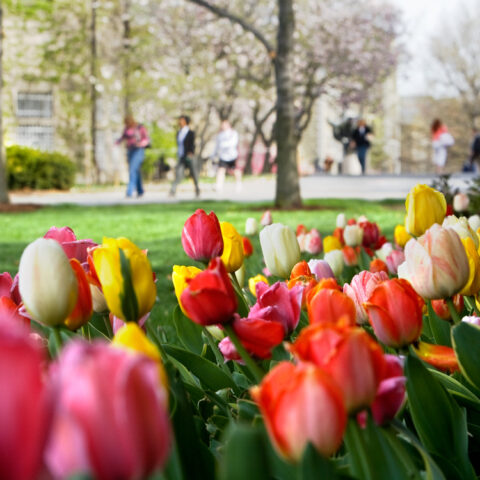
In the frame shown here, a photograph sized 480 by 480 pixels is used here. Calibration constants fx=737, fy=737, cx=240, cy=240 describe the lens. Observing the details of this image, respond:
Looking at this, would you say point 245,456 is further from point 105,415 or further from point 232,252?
point 232,252

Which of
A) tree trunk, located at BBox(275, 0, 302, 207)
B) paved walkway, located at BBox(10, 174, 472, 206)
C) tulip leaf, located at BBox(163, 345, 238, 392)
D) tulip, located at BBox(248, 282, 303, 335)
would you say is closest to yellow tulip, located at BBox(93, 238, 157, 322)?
tulip, located at BBox(248, 282, 303, 335)

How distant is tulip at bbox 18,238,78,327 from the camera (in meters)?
0.81

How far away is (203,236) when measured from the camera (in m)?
1.25

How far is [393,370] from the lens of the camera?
2.33 ft

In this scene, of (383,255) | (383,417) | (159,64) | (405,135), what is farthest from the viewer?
(405,135)

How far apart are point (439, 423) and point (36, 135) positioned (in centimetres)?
2838

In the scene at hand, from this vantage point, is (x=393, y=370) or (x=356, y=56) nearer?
(x=393, y=370)

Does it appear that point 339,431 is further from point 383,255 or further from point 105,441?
point 383,255

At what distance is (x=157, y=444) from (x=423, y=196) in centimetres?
128

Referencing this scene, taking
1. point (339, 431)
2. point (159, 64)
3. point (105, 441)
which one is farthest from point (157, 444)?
point (159, 64)

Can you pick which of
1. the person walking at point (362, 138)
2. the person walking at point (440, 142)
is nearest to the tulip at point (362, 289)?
the person walking at point (440, 142)

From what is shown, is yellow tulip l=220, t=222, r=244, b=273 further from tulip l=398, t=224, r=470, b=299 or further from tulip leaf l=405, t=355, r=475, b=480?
tulip leaf l=405, t=355, r=475, b=480

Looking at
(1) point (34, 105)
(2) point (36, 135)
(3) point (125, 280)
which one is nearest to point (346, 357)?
(3) point (125, 280)

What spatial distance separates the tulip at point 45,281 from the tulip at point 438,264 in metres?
0.49
